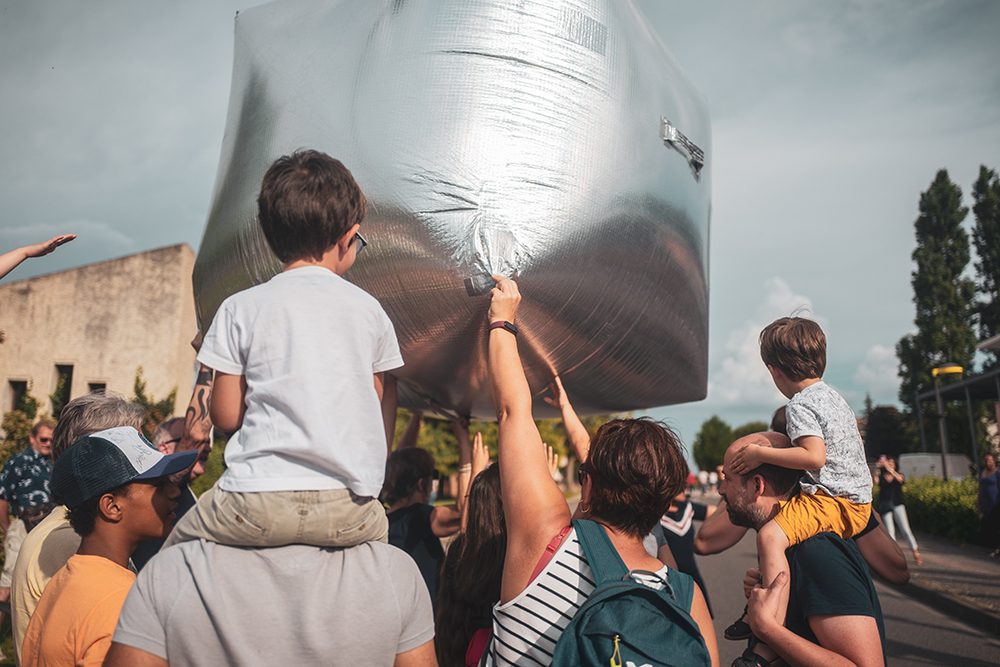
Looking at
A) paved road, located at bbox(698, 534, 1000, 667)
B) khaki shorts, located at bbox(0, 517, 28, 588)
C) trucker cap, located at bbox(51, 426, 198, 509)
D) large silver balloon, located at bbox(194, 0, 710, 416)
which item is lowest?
paved road, located at bbox(698, 534, 1000, 667)

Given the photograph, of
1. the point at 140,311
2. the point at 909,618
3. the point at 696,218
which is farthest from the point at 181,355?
the point at 696,218

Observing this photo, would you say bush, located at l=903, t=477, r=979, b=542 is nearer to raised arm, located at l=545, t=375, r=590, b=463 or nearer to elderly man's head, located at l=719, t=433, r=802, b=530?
raised arm, located at l=545, t=375, r=590, b=463

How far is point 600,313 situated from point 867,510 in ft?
3.33

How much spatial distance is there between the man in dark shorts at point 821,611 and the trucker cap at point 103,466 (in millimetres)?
1496

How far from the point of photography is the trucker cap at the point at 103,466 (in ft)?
5.75

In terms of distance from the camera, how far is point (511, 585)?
157 centimetres

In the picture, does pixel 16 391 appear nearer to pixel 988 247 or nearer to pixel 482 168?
pixel 482 168

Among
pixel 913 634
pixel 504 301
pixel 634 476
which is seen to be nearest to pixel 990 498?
pixel 913 634

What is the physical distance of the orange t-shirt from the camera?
1571mm

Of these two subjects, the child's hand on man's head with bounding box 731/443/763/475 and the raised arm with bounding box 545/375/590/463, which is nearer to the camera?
the child's hand on man's head with bounding box 731/443/763/475

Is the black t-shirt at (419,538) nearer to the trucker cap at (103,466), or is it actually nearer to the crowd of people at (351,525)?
the crowd of people at (351,525)

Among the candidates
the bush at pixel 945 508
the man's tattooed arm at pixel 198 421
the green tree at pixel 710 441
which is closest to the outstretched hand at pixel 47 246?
the man's tattooed arm at pixel 198 421

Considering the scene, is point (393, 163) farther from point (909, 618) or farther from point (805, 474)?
point (909, 618)

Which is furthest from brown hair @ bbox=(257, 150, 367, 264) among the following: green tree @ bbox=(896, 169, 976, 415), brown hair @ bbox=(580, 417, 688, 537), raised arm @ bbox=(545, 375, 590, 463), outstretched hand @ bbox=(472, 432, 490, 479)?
green tree @ bbox=(896, 169, 976, 415)
